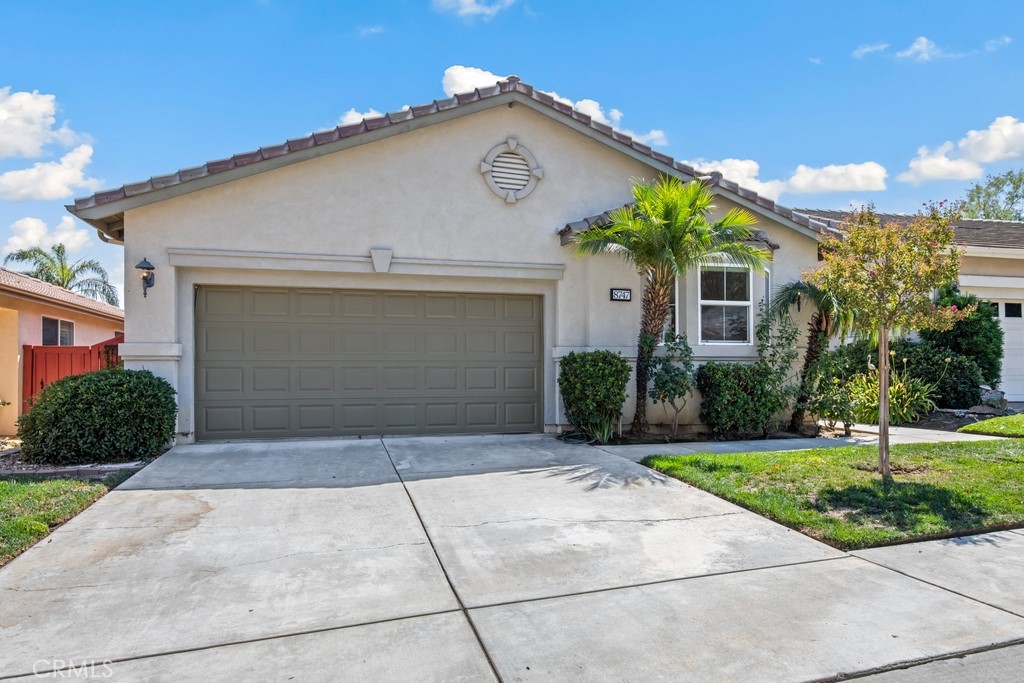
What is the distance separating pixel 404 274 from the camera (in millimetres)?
9672

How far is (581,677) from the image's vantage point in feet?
9.91

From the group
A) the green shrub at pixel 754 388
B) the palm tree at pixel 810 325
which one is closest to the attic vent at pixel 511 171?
the green shrub at pixel 754 388

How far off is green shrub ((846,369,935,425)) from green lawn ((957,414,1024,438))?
114cm

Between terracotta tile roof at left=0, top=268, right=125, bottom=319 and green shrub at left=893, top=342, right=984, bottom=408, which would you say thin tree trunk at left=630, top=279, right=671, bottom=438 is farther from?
terracotta tile roof at left=0, top=268, right=125, bottom=319

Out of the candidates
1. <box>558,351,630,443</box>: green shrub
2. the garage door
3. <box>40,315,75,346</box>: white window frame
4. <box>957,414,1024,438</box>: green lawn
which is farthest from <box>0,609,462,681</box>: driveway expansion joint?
<box>40,315,75,346</box>: white window frame

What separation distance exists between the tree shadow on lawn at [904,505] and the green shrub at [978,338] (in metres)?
8.30

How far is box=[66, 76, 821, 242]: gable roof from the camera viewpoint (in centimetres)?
855

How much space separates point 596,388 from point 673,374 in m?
1.27

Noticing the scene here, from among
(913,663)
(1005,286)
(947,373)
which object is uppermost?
(1005,286)

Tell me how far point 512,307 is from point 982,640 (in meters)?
7.69

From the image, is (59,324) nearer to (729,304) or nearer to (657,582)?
(729,304)

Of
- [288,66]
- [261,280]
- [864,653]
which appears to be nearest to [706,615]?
[864,653]

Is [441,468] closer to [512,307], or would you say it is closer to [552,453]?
[552,453]

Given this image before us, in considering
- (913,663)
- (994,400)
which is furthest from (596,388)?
(994,400)
